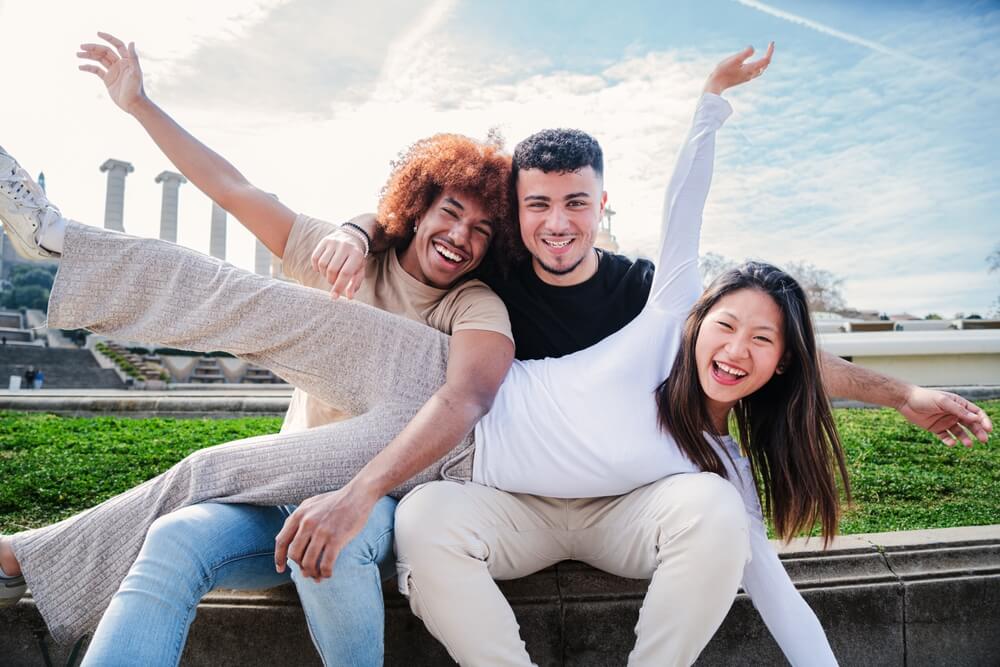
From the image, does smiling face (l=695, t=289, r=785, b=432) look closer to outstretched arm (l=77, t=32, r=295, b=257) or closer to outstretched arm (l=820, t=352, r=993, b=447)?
outstretched arm (l=820, t=352, r=993, b=447)

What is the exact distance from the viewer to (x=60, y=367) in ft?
76.0

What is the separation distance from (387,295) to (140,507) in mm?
1285

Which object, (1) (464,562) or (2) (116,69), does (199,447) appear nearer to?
(2) (116,69)

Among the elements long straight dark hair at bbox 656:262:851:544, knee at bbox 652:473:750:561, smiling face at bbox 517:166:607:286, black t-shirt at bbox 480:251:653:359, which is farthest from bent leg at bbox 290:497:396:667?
smiling face at bbox 517:166:607:286

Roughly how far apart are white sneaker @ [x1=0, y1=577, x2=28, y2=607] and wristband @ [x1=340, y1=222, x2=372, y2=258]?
1548mm

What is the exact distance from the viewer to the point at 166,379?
71.1 feet

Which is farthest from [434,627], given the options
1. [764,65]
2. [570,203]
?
[764,65]

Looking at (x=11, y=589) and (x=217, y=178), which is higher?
(x=217, y=178)

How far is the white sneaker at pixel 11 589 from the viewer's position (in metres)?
2.08

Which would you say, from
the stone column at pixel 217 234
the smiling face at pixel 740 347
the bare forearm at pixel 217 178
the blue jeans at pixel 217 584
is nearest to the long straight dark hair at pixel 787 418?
the smiling face at pixel 740 347

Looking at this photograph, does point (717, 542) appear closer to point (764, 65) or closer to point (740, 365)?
point (740, 365)

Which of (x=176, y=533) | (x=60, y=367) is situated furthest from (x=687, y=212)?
(x=60, y=367)

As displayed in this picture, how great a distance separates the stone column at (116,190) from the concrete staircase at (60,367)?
29267 millimetres

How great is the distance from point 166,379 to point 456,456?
21860 mm
